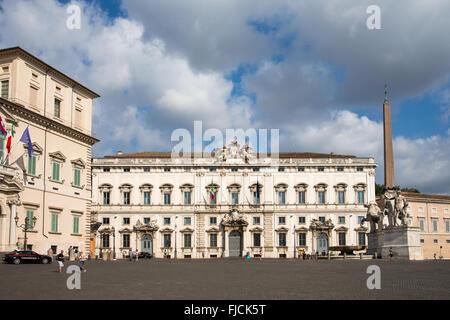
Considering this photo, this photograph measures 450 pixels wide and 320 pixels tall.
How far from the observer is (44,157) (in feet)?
108

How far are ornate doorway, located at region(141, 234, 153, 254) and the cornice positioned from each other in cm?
2511

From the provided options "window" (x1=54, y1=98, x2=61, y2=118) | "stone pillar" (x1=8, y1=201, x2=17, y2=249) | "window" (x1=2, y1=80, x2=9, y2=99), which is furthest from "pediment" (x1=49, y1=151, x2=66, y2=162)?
"stone pillar" (x1=8, y1=201, x2=17, y2=249)

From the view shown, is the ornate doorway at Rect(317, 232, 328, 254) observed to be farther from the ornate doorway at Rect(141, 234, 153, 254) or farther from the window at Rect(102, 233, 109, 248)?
the window at Rect(102, 233, 109, 248)

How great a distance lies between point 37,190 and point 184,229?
102 feet

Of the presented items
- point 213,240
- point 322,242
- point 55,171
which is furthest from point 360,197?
point 55,171

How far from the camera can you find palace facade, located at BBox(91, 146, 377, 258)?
61031 millimetres

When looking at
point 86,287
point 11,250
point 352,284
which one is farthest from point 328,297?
point 11,250

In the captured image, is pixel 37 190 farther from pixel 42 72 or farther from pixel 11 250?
pixel 42 72

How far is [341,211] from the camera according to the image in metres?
61.3

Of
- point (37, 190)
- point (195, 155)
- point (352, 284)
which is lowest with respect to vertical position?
point (352, 284)

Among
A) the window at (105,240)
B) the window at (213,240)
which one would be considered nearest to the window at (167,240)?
the window at (213,240)

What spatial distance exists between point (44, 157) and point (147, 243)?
30.3 metres
